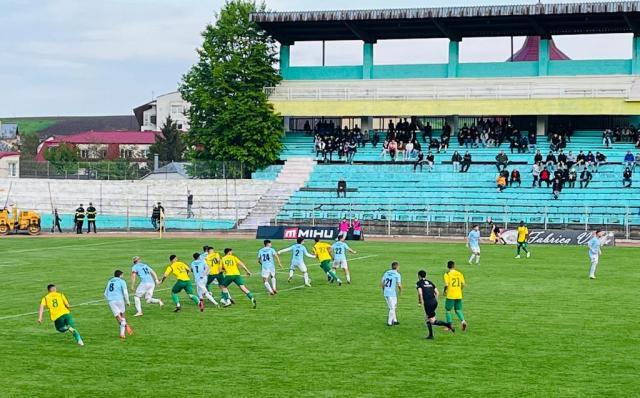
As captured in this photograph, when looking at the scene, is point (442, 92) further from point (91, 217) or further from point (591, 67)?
point (91, 217)

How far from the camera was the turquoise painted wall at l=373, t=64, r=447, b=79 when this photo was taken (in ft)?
245

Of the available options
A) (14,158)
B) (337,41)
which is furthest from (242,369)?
(14,158)

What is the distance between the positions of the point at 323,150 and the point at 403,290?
37.7 meters

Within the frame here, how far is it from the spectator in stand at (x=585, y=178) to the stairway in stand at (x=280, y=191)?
61.1 ft

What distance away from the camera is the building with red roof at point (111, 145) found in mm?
128500

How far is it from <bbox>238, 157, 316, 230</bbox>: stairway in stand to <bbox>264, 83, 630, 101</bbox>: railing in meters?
5.96

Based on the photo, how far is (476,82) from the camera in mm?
72625

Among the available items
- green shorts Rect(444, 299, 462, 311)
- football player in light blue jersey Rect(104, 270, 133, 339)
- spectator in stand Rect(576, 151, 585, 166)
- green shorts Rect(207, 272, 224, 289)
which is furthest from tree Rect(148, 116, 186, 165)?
green shorts Rect(444, 299, 462, 311)

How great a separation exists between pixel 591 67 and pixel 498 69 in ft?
22.0

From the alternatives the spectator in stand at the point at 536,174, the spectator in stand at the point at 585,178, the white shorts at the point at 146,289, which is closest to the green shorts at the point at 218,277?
the white shorts at the point at 146,289

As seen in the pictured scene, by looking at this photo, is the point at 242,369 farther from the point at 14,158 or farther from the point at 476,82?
the point at 14,158

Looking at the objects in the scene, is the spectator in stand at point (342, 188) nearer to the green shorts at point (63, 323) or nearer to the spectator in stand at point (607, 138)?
the spectator in stand at point (607, 138)

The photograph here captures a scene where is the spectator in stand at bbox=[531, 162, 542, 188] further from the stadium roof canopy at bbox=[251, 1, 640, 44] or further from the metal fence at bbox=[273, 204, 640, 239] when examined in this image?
the stadium roof canopy at bbox=[251, 1, 640, 44]

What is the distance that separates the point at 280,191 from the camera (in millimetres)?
67375
